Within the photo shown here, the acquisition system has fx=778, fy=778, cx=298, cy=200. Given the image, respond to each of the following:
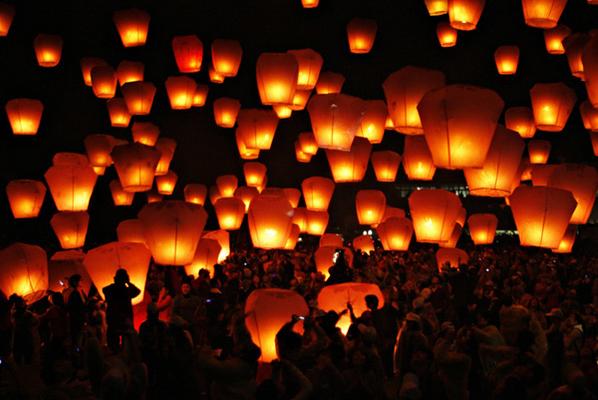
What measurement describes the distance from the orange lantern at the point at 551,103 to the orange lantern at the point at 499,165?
4.39m

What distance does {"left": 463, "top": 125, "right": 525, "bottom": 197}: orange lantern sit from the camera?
789cm

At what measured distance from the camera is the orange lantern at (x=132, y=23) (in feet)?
44.6

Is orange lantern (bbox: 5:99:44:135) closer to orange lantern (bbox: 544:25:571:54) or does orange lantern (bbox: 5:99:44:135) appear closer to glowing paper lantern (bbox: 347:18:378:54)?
glowing paper lantern (bbox: 347:18:378:54)

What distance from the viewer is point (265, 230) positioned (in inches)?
416

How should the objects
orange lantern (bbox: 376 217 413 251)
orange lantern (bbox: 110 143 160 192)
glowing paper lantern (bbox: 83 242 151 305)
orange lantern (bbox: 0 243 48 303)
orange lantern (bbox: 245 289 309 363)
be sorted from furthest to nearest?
orange lantern (bbox: 376 217 413 251) < orange lantern (bbox: 110 143 160 192) < orange lantern (bbox: 0 243 48 303) < glowing paper lantern (bbox: 83 242 151 305) < orange lantern (bbox: 245 289 309 363)

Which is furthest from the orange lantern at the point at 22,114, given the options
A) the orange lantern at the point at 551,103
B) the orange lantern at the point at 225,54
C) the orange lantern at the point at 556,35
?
the orange lantern at the point at 556,35

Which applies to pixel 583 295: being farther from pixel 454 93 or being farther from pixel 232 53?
pixel 232 53

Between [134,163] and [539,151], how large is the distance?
9.26 m

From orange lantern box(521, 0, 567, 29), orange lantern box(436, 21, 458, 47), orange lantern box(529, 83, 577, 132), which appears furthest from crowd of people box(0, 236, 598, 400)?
orange lantern box(436, 21, 458, 47)

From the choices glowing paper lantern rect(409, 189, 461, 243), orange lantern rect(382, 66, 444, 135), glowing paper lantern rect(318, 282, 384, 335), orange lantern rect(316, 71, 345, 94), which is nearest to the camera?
glowing paper lantern rect(318, 282, 384, 335)

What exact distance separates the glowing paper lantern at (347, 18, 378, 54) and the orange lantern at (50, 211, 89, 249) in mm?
5624

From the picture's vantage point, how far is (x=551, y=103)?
12023 mm

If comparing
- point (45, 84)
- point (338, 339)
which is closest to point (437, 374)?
point (338, 339)

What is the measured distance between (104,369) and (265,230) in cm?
583
